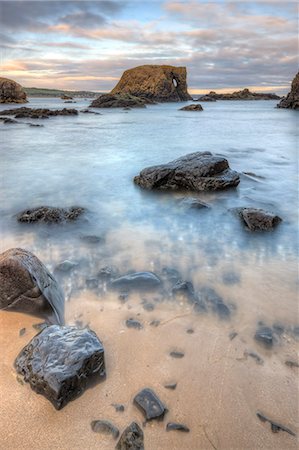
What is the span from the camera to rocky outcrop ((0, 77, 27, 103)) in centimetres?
5716

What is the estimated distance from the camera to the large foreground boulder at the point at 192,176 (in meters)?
6.55

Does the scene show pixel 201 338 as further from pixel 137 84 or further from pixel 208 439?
pixel 137 84

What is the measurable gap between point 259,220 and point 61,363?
3449 millimetres

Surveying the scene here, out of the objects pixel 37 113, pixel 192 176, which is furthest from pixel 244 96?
pixel 192 176

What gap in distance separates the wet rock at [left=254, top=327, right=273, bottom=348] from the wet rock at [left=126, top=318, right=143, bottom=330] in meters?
0.88

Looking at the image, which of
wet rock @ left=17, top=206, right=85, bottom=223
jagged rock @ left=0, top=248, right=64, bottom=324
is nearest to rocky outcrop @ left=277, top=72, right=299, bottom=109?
wet rock @ left=17, top=206, right=85, bottom=223

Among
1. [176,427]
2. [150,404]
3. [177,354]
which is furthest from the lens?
[177,354]

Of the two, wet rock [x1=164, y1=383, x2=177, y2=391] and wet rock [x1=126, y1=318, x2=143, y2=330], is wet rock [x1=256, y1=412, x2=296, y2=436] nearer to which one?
wet rock [x1=164, y1=383, x2=177, y2=391]

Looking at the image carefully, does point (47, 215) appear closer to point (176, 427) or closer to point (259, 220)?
point (259, 220)

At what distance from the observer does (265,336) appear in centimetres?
259

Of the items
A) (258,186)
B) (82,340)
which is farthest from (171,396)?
(258,186)

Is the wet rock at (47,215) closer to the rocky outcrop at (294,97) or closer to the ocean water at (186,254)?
the ocean water at (186,254)

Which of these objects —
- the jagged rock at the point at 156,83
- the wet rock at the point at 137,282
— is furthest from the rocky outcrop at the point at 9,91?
the wet rock at the point at 137,282

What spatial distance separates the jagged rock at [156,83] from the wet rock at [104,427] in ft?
287
